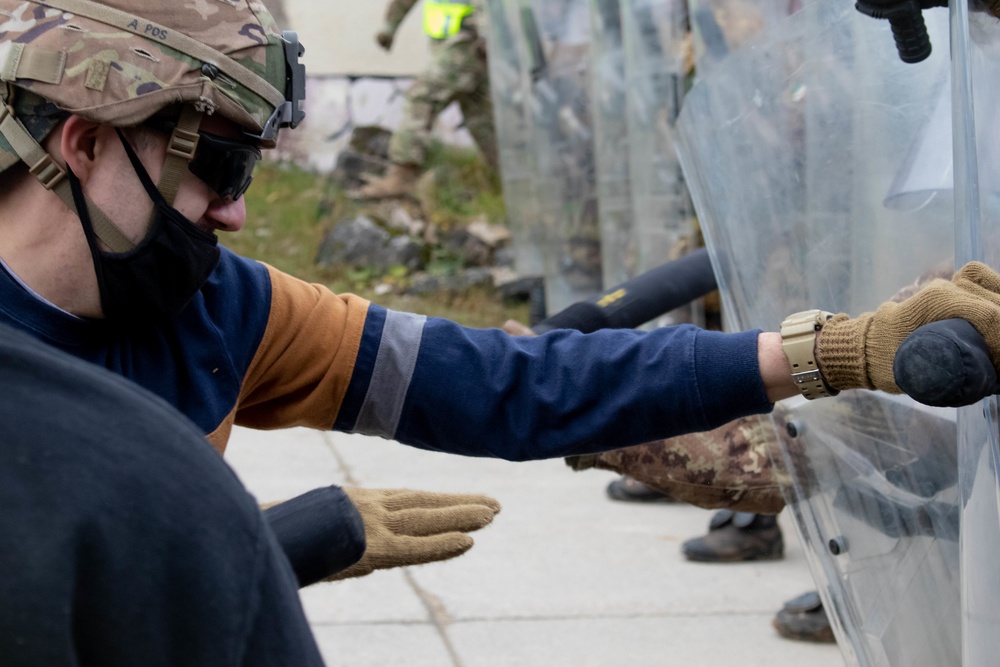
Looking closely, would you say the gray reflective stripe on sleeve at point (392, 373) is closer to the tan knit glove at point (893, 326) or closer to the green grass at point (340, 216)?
the tan knit glove at point (893, 326)

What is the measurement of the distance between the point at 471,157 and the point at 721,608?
25.6 ft

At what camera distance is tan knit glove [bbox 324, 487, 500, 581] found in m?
1.62

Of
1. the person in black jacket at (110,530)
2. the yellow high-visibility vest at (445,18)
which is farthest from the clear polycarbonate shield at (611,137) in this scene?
the person in black jacket at (110,530)

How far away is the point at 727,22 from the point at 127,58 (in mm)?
1905

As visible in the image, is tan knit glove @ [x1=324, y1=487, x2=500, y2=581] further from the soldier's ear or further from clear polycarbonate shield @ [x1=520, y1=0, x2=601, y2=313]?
clear polycarbonate shield @ [x1=520, y1=0, x2=601, y2=313]

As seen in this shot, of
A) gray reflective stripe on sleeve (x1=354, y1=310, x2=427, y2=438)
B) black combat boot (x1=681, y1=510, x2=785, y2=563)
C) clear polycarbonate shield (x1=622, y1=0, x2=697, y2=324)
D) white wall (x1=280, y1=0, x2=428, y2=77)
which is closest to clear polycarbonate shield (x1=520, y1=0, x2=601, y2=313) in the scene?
clear polycarbonate shield (x1=622, y1=0, x2=697, y2=324)

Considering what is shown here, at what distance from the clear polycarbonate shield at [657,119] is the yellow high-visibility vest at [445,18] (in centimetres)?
422

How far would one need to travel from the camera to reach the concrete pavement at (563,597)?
3.11 meters

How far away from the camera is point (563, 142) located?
645 cm

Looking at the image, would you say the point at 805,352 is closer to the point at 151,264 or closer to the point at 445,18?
the point at 151,264

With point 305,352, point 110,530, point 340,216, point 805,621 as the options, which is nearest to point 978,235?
point 305,352

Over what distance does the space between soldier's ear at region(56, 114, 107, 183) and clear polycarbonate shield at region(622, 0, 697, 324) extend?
3118 mm

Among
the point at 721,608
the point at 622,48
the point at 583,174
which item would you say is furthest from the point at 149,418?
the point at 583,174

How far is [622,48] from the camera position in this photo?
17.4 feet
